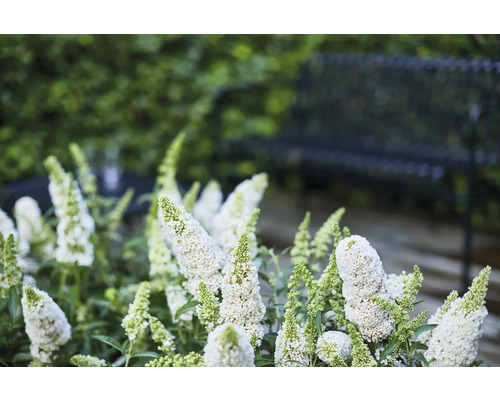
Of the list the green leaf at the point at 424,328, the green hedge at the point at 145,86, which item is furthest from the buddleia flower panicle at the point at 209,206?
the green hedge at the point at 145,86

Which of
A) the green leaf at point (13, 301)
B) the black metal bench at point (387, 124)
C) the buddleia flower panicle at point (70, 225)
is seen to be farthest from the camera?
the black metal bench at point (387, 124)

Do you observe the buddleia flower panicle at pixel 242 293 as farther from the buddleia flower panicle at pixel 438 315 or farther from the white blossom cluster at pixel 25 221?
the white blossom cluster at pixel 25 221

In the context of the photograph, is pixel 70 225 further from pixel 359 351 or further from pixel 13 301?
pixel 359 351

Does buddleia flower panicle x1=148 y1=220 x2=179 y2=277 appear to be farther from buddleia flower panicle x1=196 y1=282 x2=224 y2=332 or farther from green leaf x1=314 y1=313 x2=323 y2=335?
green leaf x1=314 y1=313 x2=323 y2=335

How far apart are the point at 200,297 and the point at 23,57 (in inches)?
94.5

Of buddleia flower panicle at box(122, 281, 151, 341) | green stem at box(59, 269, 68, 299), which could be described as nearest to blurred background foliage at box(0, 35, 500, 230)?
green stem at box(59, 269, 68, 299)

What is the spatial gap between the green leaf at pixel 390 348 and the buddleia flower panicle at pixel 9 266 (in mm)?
980

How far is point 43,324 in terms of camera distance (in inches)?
68.4

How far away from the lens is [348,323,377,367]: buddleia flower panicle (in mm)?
1492

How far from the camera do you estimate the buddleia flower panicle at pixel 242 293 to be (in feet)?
4.92

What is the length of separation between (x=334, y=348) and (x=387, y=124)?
2958 mm

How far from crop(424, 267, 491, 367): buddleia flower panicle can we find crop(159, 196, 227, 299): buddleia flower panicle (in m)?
0.53

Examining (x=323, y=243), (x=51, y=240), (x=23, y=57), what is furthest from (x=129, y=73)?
(x=323, y=243)
